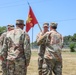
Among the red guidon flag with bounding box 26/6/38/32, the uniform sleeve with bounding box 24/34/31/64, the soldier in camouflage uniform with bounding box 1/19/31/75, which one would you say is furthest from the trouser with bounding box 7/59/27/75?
the red guidon flag with bounding box 26/6/38/32

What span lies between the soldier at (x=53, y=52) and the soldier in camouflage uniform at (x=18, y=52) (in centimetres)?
141

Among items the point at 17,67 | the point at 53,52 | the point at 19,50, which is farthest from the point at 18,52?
the point at 53,52

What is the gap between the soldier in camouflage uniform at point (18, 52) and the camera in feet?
27.7

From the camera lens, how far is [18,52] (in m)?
8.50

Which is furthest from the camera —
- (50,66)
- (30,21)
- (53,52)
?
(30,21)

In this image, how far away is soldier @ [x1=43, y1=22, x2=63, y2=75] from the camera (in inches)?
385

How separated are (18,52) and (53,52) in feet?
5.08

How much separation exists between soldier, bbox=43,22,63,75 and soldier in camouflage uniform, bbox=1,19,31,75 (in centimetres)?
141

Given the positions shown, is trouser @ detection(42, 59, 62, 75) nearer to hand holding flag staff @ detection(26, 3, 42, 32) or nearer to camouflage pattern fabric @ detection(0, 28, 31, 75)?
camouflage pattern fabric @ detection(0, 28, 31, 75)

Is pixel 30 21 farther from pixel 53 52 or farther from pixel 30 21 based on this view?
pixel 53 52

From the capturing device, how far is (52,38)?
986 cm

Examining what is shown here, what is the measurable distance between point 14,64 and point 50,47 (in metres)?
1.64

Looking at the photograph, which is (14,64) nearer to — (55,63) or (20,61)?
(20,61)

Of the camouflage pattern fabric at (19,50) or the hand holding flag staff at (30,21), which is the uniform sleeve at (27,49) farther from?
the hand holding flag staff at (30,21)
